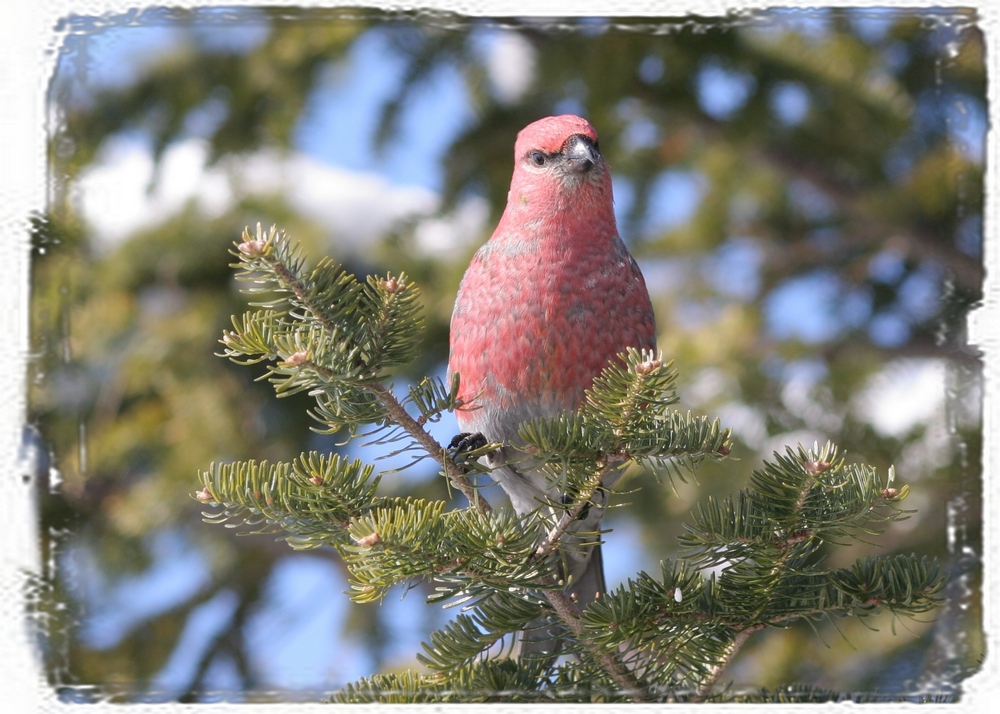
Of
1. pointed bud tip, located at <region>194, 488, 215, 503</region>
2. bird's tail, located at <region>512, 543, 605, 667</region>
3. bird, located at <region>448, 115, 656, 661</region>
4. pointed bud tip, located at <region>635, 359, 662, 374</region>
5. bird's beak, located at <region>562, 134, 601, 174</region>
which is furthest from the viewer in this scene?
bird's beak, located at <region>562, 134, 601, 174</region>

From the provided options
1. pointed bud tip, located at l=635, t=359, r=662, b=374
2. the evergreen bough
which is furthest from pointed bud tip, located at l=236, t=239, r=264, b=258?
pointed bud tip, located at l=635, t=359, r=662, b=374

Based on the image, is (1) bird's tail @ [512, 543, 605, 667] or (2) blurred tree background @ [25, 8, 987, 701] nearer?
(1) bird's tail @ [512, 543, 605, 667]

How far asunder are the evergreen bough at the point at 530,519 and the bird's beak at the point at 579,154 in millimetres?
634

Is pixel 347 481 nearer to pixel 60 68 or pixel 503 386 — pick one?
pixel 503 386

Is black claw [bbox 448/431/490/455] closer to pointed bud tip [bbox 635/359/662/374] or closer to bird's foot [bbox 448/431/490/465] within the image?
bird's foot [bbox 448/431/490/465]

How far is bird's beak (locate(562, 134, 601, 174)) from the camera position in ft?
5.95

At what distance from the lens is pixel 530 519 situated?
1352 millimetres

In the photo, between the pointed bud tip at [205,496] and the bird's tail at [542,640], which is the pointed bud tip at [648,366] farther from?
the pointed bud tip at [205,496]

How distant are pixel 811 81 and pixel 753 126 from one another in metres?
0.21

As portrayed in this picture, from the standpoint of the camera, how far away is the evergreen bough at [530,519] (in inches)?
48.1

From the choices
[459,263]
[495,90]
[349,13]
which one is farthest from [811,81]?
[349,13]

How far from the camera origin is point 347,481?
1.30 m

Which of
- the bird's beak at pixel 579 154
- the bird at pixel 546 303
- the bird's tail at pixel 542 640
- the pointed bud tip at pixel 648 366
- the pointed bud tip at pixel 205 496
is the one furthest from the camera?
the bird's beak at pixel 579 154

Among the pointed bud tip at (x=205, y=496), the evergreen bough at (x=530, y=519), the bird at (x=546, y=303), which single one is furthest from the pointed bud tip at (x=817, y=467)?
the pointed bud tip at (x=205, y=496)
